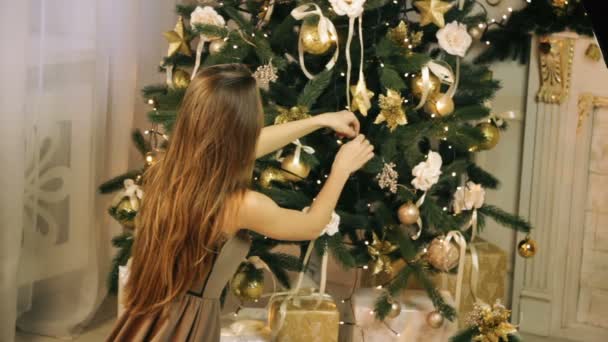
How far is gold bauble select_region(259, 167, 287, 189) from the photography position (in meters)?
2.64

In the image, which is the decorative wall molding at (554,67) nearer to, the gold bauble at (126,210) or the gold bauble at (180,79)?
the gold bauble at (180,79)

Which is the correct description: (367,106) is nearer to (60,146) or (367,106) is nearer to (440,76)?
(440,76)

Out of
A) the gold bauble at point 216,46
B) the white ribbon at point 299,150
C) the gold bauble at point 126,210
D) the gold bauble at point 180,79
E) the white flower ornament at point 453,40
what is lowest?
the gold bauble at point 126,210

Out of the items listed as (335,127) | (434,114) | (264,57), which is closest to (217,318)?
(335,127)

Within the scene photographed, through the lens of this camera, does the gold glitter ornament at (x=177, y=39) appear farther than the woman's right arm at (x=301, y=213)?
Yes

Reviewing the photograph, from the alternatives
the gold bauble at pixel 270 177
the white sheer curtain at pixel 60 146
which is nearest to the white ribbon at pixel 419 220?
the gold bauble at pixel 270 177

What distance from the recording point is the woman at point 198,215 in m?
2.04

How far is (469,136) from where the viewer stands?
2.75 meters

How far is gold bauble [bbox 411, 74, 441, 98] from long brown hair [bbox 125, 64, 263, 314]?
2.51ft

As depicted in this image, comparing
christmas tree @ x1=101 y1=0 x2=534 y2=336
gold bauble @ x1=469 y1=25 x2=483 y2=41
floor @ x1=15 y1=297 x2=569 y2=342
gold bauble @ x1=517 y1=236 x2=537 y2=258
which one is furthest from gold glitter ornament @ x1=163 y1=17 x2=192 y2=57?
gold bauble @ x1=517 y1=236 x2=537 y2=258

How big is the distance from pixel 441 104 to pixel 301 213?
72 cm

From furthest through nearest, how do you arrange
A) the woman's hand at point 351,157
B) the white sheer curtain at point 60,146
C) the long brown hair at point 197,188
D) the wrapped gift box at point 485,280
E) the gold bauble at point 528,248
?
1. the wrapped gift box at point 485,280
2. the gold bauble at point 528,248
3. the white sheer curtain at point 60,146
4. the woman's hand at point 351,157
5. the long brown hair at point 197,188

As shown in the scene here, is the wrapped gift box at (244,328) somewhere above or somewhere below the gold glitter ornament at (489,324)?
below

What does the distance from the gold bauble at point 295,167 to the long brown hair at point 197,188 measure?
0.49 m
